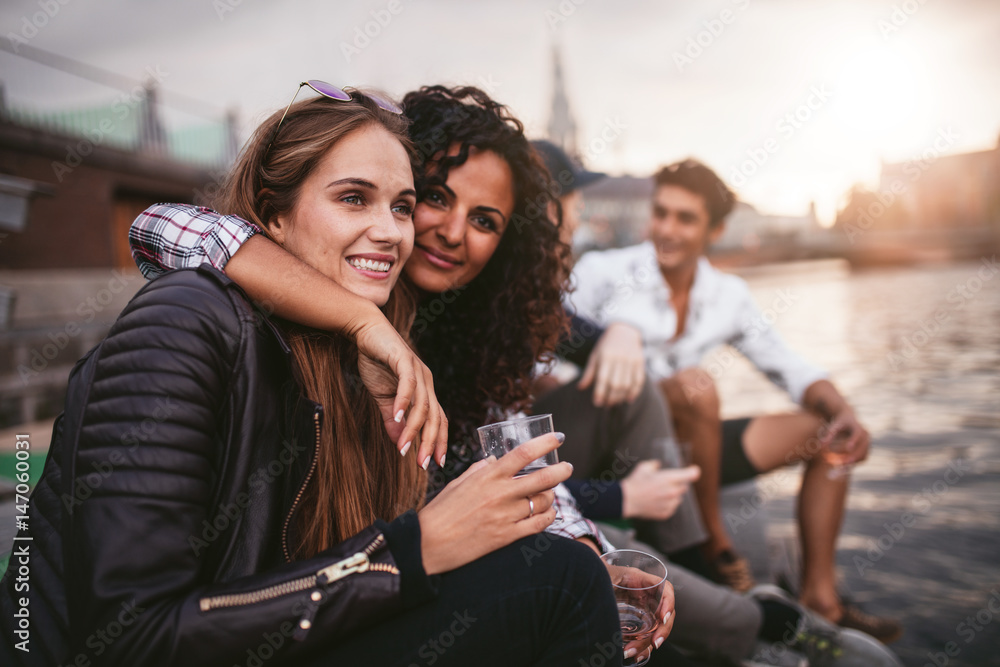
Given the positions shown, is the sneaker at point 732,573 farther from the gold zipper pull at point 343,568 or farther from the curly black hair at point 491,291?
the gold zipper pull at point 343,568

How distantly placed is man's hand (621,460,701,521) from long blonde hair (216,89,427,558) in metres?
1.01

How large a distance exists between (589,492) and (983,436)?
5073 mm

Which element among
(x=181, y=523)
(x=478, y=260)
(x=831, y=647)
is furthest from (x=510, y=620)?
(x=831, y=647)

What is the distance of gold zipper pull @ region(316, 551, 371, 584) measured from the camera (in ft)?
3.40

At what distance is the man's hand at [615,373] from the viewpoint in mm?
2525

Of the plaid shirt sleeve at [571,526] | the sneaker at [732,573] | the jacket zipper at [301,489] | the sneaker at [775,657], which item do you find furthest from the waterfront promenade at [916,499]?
the plaid shirt sleeve at [571,526]

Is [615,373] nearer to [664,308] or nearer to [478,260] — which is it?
[478,260]

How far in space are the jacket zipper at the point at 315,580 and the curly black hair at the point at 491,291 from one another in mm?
884

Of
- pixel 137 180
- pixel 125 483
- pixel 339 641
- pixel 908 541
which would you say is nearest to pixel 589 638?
pixel 339 641

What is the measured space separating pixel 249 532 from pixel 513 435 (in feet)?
1.82

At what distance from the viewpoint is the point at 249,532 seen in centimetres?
115

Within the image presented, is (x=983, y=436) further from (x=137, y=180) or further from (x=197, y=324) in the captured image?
(x=137, y=180)

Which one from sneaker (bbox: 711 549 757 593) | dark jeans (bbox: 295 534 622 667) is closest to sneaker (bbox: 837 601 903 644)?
sneaker (bbox: 711 549 757 593)

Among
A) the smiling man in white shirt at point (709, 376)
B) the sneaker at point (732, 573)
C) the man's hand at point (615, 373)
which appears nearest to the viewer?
the man's hand at point (615, 373)
